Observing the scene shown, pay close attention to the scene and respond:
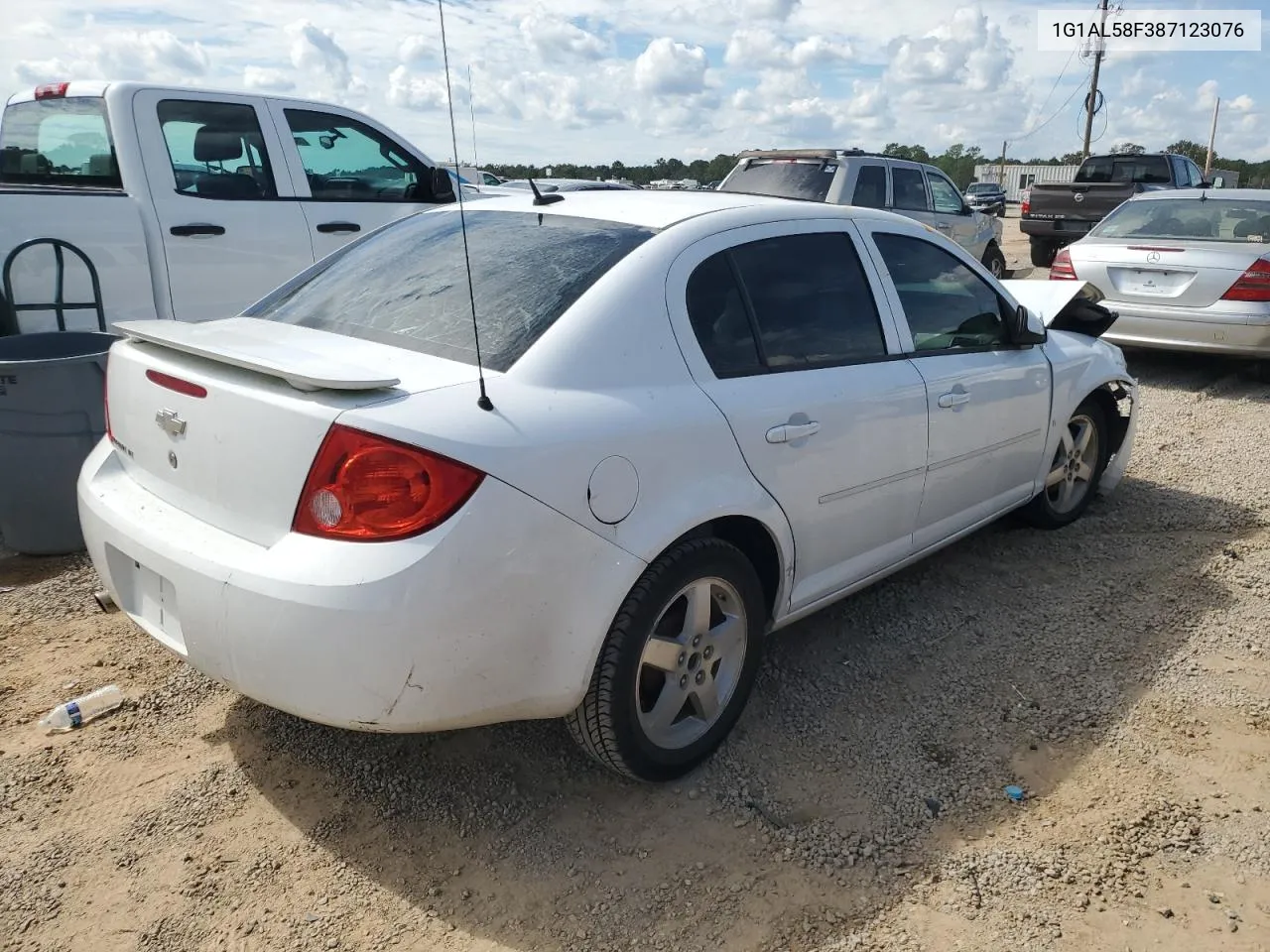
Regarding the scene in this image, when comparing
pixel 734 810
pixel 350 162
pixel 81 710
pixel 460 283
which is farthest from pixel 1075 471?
pixel 350 162

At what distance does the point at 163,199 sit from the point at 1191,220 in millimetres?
8090

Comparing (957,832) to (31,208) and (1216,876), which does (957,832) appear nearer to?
(1216,876)

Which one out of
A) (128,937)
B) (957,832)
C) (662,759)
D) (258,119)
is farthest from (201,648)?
(258,119)

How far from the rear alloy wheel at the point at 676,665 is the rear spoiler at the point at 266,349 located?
2.90 feet

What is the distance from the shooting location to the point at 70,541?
14.1 feet

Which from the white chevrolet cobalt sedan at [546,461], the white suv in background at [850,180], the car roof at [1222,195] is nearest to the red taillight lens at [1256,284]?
the car roof at [1222,195]

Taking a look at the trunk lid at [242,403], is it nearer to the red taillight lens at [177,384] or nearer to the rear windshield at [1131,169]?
the red taillight lens at [177,384]

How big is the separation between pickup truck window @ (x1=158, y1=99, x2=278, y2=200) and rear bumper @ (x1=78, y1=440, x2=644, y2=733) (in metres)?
3.96

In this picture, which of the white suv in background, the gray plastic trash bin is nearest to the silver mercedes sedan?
the white suv in background

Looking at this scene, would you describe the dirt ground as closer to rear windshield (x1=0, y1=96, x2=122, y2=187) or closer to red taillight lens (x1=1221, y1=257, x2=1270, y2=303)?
rear windshield (x1=0, y1=96, x2=122, y2=187)

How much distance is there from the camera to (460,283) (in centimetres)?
290

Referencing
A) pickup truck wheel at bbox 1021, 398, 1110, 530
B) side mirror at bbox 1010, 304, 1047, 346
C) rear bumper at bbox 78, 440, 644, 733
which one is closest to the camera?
rear bumper at bbox 78, 440, 644, 733

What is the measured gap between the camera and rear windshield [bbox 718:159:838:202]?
9.57 m

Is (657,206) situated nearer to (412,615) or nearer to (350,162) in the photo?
(412,615)
